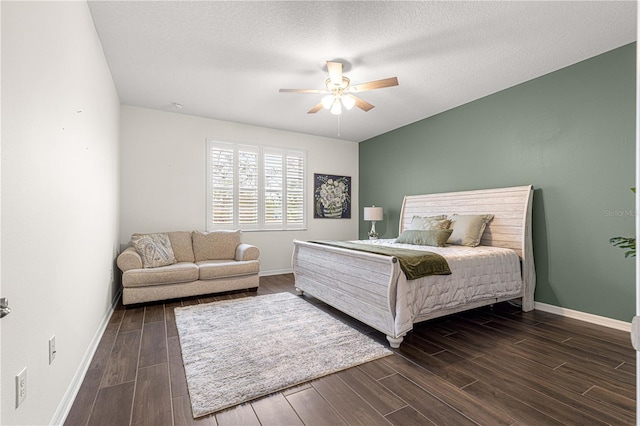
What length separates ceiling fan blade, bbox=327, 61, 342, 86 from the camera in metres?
2.85

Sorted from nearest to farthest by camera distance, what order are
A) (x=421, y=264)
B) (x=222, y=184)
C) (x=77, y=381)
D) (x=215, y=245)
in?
(x=77, y=381), (x=421, y=264), (x=215, y=245), (x=222, y=184)

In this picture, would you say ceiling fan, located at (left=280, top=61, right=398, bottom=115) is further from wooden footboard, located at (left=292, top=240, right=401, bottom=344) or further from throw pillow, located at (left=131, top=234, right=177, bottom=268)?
throw pillow, located at (left=131, top=234, right=177, bottom=268)

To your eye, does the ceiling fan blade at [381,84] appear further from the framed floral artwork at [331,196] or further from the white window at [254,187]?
the framed floral artwork at [331,196]

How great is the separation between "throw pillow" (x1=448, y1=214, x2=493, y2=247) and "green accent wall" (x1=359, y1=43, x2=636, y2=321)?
555 mm

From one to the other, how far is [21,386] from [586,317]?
4494 millimetres

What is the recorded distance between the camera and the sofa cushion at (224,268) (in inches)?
160

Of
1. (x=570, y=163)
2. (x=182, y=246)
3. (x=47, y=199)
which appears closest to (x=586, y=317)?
(x=570, y=163)

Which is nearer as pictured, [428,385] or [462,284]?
Answer: [428,385]

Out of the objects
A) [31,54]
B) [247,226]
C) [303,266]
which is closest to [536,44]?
[303,266]

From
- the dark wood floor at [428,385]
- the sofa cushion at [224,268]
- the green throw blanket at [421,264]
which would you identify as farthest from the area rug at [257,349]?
the green throw blanket at [421,264]

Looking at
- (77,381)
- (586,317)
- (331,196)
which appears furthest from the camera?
(331,196)

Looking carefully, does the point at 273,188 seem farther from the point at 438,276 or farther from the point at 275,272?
the point at 438,276

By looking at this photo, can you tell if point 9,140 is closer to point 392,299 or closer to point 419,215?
point 392,299

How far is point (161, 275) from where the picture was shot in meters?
3.74
